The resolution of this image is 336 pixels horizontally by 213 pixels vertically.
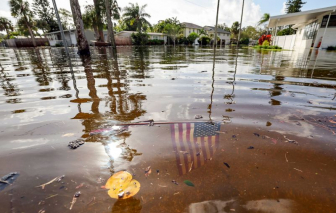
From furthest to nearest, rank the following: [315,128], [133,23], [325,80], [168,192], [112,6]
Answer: [133,23] < [112,6] < [325,80] < [315,128] < [168,192]

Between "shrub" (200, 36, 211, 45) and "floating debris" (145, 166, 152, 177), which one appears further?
"shrub" (200, 36, 211, 45)

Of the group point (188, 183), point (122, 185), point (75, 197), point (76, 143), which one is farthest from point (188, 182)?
point (76, 143)

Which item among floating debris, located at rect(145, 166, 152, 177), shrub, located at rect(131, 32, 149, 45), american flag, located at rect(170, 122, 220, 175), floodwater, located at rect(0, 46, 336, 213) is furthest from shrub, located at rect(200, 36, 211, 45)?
floating debris, located at rect(145, 166, 152, 177)

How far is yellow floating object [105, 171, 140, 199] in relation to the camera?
1159 mm

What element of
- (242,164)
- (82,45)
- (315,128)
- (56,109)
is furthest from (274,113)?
(82,45)

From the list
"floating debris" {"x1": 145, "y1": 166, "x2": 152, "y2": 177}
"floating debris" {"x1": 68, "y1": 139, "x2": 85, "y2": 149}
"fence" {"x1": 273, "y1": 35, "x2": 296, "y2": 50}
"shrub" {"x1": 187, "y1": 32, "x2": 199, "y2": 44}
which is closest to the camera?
"floating debris" {"x1": 145, "y1": 166, "x2": 152, "y2": 177}

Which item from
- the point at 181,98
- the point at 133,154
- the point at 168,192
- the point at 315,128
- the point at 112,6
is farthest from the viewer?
the point at 112,6

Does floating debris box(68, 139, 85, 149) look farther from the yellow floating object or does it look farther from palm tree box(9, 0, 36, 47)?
palm tree box(9, 0, 36, 47)

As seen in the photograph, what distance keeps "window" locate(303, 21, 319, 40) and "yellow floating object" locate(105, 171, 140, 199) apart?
2527 cm

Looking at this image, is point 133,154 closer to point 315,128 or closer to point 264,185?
point 264,185

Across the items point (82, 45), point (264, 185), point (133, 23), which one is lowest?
point (264, 185)

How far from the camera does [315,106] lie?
262 cm

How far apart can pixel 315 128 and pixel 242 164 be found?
4.06 feet

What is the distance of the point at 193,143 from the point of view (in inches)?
67.1
